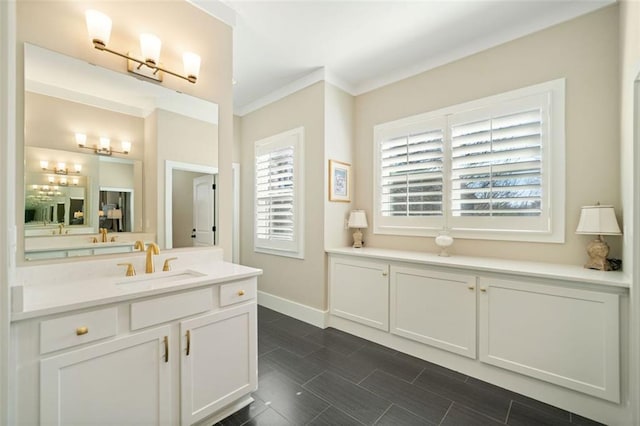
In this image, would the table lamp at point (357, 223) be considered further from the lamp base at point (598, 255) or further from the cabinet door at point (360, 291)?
the lamp base at point (598, 255)

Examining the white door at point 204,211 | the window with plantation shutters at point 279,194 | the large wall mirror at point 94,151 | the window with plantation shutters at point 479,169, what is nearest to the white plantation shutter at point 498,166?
the window with plantation shutters at point 479,169

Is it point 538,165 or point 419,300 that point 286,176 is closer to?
point 419,300

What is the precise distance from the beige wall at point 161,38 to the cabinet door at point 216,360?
0.73 metres

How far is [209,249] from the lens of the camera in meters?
2.22

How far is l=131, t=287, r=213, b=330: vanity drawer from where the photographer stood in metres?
1.37

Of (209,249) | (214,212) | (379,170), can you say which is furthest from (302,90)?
(209,249)

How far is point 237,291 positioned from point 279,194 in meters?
2.10

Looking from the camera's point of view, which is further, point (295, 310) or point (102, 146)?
point (295, 310)

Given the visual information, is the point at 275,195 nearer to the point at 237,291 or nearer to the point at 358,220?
the point at 358,220

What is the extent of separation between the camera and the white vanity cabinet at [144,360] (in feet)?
3.66

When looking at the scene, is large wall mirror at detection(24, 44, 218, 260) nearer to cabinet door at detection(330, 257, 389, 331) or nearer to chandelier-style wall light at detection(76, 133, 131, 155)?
chandelier-style wall light at detection(76, 133, 131, 155)

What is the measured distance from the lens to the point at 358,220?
3344 mm

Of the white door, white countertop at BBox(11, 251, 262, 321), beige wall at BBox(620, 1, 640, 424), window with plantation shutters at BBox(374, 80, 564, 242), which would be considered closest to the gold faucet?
white countertop at BBox(11, 251, 262, 321)

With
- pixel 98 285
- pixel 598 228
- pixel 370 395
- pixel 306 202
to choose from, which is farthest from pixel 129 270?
pixel 598 228
